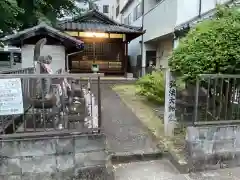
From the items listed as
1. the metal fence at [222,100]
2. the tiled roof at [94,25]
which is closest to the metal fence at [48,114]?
the metal fence at [222,100]

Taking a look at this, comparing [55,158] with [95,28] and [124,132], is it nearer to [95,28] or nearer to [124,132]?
[124,132]

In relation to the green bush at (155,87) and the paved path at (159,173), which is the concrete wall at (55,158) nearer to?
the paved path at (159,173)

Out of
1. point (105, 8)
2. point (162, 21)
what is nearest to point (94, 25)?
point (162, 21)

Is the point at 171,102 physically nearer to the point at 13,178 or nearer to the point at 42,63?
the point at 42,63

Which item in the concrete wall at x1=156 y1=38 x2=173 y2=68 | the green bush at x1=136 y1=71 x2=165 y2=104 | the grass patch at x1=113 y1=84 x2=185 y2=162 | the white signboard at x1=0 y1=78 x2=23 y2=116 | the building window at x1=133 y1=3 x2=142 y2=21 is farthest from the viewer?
the building window at x1=133 y1=3 x2=142 y2=21

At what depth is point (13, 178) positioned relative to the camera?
337 cm

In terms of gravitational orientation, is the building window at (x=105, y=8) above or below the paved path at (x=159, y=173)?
above

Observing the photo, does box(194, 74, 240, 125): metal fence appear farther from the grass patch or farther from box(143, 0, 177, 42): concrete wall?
box(143, 0, 177, 42): concrete wall

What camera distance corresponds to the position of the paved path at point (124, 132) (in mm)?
4523

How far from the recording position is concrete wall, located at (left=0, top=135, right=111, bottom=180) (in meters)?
3.33

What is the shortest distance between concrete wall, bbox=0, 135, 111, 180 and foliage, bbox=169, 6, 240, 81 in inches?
80.2

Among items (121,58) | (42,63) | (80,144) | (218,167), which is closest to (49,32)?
(42,63)

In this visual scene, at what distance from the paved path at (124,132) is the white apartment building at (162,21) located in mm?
4958

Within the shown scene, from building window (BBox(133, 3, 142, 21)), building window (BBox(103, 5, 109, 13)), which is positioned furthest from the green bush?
building window (BBox(103, 5, 109, 13))
